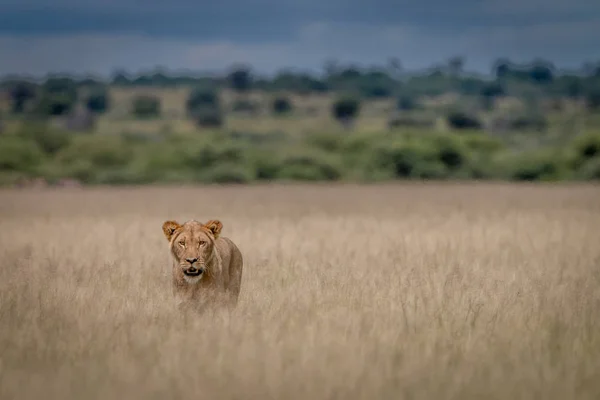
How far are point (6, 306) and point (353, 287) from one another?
330 centimetres

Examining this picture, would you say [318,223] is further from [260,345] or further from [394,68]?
[394,68]

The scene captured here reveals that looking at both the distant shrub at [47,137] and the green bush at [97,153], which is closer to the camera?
the green bush at [97,153]

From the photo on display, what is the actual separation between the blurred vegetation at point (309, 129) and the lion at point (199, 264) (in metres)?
36.3

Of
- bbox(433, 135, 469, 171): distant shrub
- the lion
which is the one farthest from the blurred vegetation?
the lion

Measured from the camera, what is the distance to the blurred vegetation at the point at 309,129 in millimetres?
48594

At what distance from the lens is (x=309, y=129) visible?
9088 centimetres

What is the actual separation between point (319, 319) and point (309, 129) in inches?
3231

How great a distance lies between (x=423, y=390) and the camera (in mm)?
6750

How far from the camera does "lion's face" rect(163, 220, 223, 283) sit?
8953 millimetres

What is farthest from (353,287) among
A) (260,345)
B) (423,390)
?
(423,390)

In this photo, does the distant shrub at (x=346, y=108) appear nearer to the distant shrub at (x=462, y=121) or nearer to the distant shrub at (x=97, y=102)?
the distant shrub at (x=462, y=121)

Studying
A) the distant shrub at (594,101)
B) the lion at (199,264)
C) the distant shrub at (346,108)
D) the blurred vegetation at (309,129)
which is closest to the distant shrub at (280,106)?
the blurred vegetation at (309,129)

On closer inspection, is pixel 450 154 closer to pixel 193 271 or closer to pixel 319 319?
pixel 319 319

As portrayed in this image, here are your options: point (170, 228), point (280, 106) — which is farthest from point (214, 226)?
point (280, 106)
